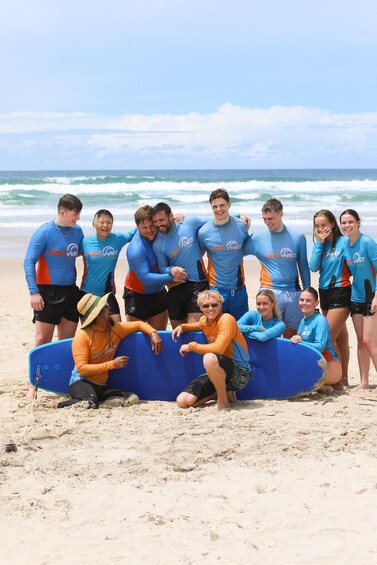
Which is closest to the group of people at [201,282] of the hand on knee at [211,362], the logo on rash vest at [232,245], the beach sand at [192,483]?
the logo on rash vest at [232,245]

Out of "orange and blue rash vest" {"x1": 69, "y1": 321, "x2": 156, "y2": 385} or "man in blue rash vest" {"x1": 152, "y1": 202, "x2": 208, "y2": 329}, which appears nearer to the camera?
"orange and blue rash vest" {"x1": 69, "y1": 321, "x2": 156, "y2": 385}

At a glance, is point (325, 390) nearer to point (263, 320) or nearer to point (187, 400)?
point (263, 320)

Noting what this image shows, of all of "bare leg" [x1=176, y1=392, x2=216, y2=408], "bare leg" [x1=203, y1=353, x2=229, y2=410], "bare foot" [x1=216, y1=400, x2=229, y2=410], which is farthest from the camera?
"bare leg" [x1=176, y1=392, x2=216, y2=408]

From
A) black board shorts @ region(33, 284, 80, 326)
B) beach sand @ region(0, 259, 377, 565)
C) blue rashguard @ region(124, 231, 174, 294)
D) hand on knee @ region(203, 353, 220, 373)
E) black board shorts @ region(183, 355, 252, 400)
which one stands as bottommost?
beach sand @ region(0, 259, 377, 565)

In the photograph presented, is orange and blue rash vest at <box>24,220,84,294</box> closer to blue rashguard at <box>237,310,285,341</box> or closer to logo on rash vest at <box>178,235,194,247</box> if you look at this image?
logo on rash vest at <box>178,235,194,247</box>

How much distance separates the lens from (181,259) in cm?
511

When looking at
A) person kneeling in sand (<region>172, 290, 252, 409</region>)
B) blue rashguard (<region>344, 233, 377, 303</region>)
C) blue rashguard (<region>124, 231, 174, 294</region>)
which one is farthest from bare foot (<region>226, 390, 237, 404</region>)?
blue rashguard (<region>344, 233, 377, 303</region>)

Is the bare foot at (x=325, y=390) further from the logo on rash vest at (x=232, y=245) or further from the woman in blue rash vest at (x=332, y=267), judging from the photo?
the logo on rash vest at (x=232, y=245)

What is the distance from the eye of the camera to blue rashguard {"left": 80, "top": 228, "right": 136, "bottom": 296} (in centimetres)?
509

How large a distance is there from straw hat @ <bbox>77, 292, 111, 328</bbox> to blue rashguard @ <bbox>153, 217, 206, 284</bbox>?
1.91 ft

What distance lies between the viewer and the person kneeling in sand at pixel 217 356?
15.0ft

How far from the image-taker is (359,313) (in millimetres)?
5031

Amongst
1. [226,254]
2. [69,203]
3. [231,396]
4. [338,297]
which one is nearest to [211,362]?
[231,396]

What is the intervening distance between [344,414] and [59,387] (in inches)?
77.4
